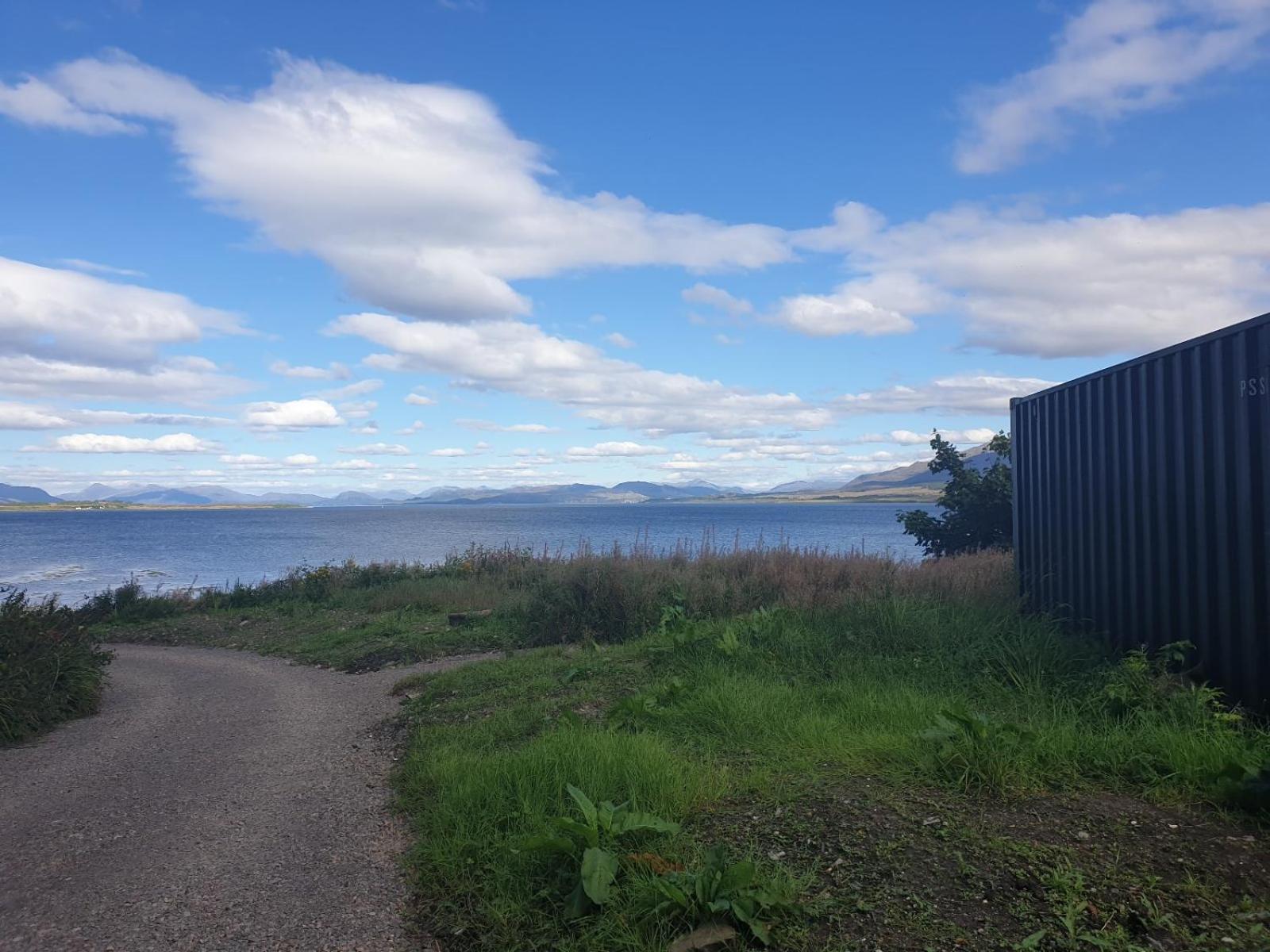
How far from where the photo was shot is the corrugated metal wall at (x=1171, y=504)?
6.14 metres

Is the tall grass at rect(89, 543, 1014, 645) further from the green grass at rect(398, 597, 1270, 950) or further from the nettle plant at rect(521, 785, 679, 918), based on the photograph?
the nettle plant at rect(521, 785, 679, 918)

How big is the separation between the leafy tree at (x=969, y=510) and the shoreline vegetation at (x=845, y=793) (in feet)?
30.7

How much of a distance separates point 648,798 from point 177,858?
263cm

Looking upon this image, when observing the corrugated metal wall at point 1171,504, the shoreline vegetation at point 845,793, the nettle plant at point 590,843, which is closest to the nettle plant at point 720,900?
the shoreline vegetation at point 845,793

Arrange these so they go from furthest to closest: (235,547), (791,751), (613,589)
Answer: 1. (235,547)
2. (613,589)
3. (791,751)

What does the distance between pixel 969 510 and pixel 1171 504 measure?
12138mm

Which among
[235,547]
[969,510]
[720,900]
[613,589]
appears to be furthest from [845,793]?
[235,547]

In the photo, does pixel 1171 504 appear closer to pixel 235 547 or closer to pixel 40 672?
pixel 40 672

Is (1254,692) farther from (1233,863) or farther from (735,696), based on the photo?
(735,696)

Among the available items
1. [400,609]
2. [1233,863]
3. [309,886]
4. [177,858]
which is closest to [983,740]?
[1233,863]

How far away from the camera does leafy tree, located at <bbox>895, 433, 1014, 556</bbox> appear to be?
18516 mm

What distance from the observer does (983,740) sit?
16.4 ft

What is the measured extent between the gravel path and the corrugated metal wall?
231 inches

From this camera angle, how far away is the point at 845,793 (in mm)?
4797
